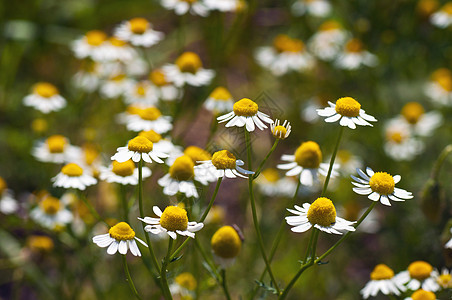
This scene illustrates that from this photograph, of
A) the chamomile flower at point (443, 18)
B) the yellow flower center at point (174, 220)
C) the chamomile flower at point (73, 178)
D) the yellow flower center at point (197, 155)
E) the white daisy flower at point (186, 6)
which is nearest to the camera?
the yellow flower center at point (174, 220)

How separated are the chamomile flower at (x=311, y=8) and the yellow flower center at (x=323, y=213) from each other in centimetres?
251

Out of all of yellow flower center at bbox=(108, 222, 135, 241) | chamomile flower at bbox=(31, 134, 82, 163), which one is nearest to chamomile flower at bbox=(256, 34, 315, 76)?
chamomile flower at bbox=(31, 134, 82, 163)

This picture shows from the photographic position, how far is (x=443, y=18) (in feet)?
11.0

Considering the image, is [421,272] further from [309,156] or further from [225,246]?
[225,246]

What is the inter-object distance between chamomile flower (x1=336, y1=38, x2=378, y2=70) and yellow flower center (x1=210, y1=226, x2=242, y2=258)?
6.82 ft

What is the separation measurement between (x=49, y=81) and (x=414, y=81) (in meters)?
2.53

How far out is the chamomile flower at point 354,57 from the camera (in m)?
3.36

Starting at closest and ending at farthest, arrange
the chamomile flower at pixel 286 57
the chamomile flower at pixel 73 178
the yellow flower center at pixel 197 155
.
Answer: the yellow flower center at pixel 197 155 < the chamomile flower at pixel 73 178 < the chamomile flower at pixel 286 57

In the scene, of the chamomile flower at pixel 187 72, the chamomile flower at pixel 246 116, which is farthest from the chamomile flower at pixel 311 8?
the chamomile flower at pixel 246 116

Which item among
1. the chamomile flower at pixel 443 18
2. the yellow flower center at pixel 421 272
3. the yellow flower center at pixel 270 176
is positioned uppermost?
the chamomile flower at pixel 443 18

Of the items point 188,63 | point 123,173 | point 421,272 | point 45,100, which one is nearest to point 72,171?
point 123,173

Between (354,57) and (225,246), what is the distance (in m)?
2.18

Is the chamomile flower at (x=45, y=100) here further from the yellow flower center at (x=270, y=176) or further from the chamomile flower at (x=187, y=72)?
the yellow flower center at (x=270, y=176)

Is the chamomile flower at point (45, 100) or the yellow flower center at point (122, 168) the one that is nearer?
the yellow flower center at point (122, 168)
